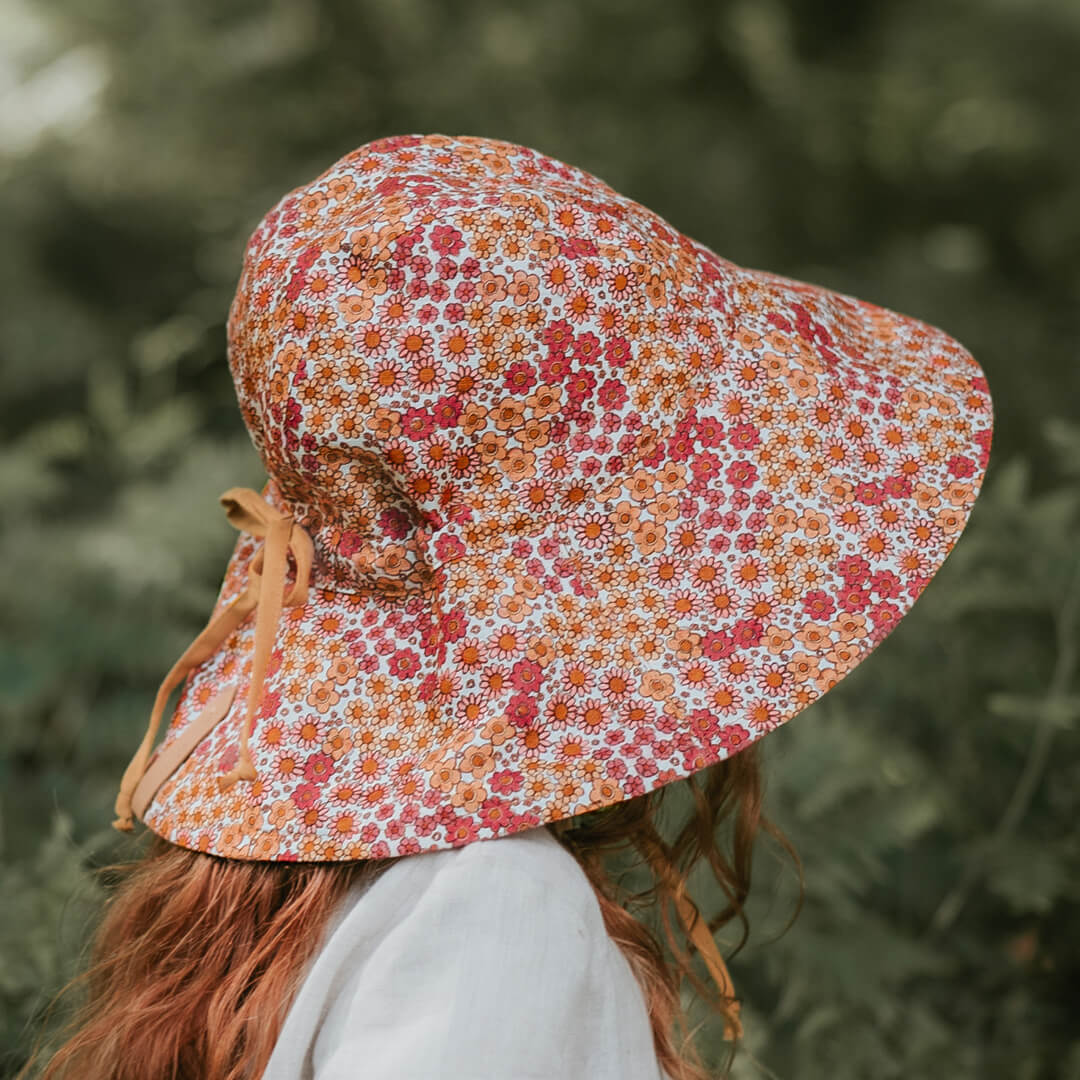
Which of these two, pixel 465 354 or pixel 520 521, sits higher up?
pixel 465 354

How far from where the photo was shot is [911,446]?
138cm

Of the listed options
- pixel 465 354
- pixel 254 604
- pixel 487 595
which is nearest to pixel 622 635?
pixel 487 595

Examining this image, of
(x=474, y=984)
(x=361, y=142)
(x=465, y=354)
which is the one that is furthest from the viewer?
(x=361, y=142)

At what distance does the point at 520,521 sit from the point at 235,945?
58 cm

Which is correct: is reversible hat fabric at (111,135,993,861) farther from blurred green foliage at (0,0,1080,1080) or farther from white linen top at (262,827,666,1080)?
blurred green foliage at (0,0,1080,1080)

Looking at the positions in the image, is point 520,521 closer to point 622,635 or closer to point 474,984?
point 622,635

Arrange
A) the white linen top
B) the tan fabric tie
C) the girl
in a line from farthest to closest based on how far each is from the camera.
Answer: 1. the tan fabric tie
2. the girl
3. the white linen top

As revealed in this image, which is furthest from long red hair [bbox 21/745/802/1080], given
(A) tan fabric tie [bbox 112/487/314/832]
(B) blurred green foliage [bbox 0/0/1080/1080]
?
(B) blurred green foliage [bbox 0/0/1080/1080]

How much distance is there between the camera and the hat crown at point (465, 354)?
1.22m

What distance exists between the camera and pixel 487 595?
1.24m

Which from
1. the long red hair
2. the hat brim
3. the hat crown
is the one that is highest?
the hat crown

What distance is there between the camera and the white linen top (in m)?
1.06

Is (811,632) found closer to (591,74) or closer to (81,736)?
(81,736)

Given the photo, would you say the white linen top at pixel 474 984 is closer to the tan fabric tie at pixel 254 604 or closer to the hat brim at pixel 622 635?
the hat brim at pixel 622 635
